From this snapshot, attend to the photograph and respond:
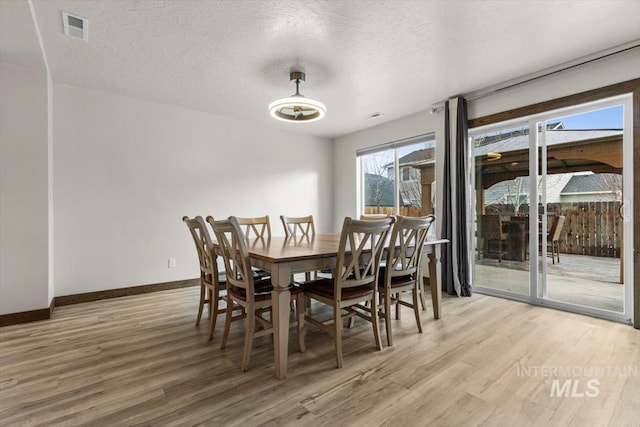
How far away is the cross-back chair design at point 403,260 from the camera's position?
7.40 ft

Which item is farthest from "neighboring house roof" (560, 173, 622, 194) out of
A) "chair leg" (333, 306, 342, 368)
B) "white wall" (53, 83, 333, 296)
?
"white wall" (53, 83, 333, 296)

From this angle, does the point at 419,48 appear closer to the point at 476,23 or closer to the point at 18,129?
the point at 476,23

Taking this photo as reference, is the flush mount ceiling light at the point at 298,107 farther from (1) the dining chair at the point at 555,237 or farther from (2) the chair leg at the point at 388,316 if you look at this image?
(1) the dining chair at the point at 555,237

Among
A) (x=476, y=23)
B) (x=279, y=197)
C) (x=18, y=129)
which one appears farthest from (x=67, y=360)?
(x=476, y=23)

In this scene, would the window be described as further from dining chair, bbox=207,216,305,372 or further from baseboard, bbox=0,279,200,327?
baseboard, bbox=0,279,200,327

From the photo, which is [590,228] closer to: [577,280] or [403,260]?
[577,280]

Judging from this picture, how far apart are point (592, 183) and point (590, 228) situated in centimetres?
46

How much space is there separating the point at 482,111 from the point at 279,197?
10.5 ft

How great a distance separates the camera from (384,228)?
81.3 inches

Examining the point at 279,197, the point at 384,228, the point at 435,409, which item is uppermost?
the point at 279,197

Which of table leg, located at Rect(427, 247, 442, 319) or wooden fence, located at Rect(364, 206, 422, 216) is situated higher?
wooden fence, located at Rect(364, 206, 422, 216)

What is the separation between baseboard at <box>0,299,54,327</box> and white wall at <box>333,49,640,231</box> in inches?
165

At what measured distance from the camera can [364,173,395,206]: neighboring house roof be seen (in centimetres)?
509

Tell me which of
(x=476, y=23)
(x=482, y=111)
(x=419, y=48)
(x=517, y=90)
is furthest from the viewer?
(x=482, y=111)
